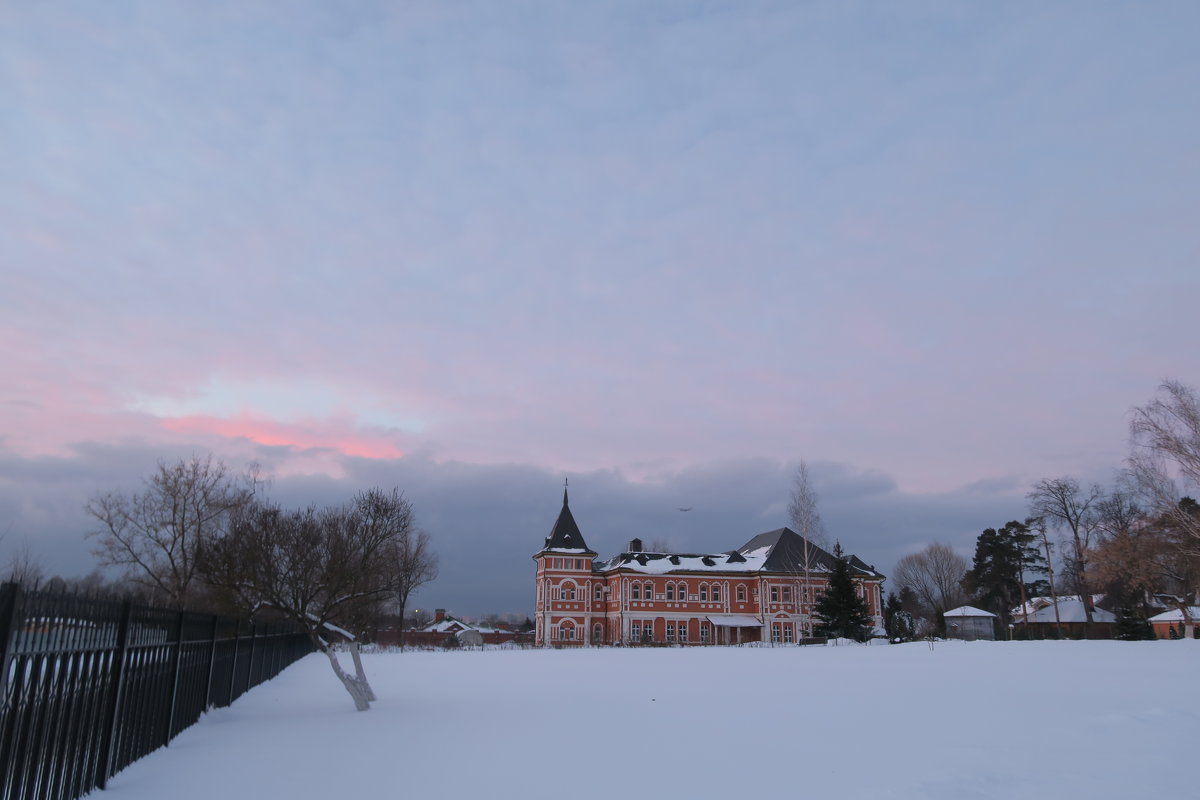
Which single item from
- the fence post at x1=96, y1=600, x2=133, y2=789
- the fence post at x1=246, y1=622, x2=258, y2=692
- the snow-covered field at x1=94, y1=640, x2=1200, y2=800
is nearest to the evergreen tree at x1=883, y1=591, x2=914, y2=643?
the snow-covered field at x1=94, y1=640, x2=1200, y2=800

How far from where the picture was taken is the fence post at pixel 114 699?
22.5ft

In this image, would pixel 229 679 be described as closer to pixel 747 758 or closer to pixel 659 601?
pixel 747 758

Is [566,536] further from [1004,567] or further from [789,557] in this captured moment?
[1004,567]

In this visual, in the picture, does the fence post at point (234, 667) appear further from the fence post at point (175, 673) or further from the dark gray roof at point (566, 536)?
the dark gray roof at point (566, 536)

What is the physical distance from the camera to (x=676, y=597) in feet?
217

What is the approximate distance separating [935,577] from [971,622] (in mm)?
22666

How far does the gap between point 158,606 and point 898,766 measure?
8.43m

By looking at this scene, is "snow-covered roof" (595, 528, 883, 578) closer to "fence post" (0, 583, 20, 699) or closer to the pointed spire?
Answer: the pointed spire

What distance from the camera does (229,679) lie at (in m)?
13.8

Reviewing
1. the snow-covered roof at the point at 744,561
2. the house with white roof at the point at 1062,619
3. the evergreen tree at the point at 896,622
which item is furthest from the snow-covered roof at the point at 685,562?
the house with white roof at the point at 1062,619

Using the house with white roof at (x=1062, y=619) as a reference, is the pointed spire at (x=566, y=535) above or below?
above

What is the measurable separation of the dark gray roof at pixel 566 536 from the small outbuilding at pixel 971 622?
2967 cm

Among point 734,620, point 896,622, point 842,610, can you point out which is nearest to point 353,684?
point 842,610

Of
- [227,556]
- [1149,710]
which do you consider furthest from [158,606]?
[1149,710]
